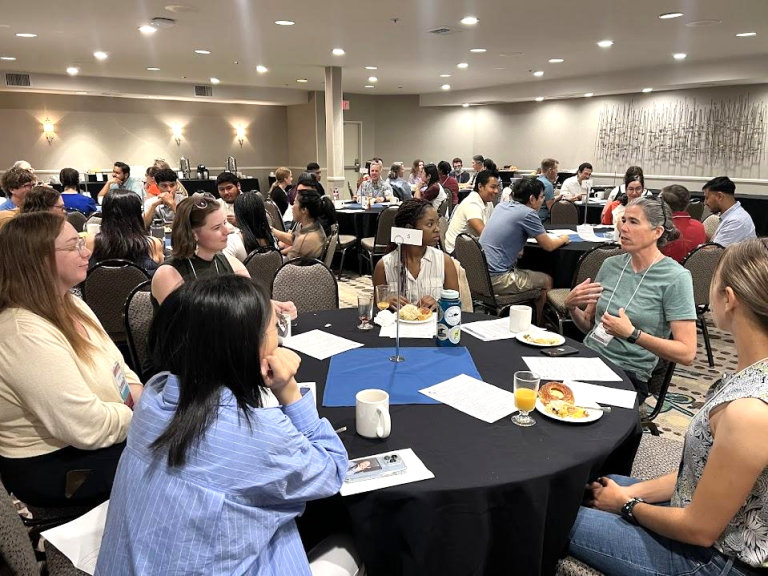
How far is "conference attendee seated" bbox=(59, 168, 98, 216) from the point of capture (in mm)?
6230

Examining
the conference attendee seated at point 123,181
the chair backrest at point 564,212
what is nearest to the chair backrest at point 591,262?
the chair backrest at point 564,212

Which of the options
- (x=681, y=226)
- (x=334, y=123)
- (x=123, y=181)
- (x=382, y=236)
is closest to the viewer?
(x=681, y=226)

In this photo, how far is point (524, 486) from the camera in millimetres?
1349

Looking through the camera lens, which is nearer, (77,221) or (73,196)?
(77,221)

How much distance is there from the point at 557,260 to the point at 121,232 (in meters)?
3.58

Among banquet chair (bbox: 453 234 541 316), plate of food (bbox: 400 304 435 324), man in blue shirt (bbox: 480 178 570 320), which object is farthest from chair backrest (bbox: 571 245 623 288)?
plate of food (bbox: 400 304 435 324)

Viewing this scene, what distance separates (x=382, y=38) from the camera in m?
7.57

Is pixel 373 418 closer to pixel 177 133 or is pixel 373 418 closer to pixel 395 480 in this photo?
pixel 395 480

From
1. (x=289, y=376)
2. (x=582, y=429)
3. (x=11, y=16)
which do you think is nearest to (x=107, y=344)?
(x=289, y=376)

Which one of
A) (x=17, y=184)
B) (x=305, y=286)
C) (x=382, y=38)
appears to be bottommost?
(x=305, y=286)

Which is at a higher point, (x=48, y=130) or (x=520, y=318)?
(x=48, y=130)

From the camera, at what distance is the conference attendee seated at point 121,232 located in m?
3.53

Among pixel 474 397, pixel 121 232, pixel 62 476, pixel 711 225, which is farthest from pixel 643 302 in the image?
pixel 711 225

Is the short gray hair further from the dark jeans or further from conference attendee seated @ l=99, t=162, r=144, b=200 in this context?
conference attendee seated @ l=99, t=162, r=144, b=200
